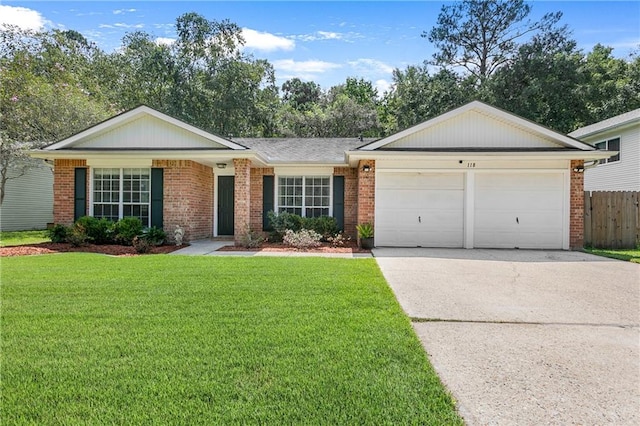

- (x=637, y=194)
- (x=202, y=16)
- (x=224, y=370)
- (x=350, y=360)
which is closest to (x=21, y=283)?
(x=224, y=370)

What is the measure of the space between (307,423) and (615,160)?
19.3 meters

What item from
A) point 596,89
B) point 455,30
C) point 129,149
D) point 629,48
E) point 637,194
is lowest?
point 637,194

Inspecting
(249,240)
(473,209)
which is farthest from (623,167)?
(249,240)

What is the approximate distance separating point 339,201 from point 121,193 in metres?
7.24

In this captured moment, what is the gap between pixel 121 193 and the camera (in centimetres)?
1218

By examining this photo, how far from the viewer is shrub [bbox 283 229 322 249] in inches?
438

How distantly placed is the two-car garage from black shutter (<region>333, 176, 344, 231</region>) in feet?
6.67

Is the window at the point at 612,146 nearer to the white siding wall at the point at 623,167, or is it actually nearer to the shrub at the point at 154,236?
the white siding wall at the point at 623,167

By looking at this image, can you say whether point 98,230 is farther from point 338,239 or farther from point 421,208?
point 421,208

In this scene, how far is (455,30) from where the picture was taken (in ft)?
93.1

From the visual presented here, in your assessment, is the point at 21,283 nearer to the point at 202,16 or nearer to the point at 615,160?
the point at 615,160

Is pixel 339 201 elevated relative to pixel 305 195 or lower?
lower

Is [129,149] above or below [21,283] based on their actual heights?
above

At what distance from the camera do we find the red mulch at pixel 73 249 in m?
9.57
